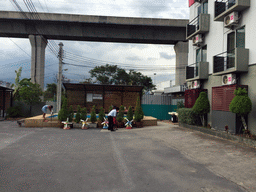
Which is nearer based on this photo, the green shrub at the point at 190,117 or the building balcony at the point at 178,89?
the green shrub at the point at 190,117

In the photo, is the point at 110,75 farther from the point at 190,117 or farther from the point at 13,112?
the point at 190,117

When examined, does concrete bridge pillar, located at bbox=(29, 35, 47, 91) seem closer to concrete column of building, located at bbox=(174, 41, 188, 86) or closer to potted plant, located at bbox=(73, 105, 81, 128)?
potted plant, located at bbox=(73, 105, 81, 128)

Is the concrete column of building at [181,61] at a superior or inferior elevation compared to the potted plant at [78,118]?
superior

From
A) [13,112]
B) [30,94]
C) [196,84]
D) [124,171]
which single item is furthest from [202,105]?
[13,112]

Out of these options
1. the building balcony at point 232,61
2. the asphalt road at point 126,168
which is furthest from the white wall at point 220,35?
the asphalt road at point 126,168

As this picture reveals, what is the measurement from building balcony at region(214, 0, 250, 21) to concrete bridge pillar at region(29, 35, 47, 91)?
26895 mm

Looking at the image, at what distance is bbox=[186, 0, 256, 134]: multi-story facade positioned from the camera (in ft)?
36.3

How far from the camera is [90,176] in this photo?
17.1 feet

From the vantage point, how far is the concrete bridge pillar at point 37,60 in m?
32.7

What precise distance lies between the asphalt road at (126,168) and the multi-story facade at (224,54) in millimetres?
3804

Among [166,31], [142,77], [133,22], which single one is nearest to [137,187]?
[133,22]

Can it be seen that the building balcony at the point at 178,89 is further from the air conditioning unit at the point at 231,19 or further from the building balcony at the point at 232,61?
the air conditioning unit at the point at 231,19

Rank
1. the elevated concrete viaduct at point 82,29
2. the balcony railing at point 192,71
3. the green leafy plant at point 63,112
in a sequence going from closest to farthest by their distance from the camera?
1. the green leafy plant at point 63,112
2. the balcony railing at point 192,71
3. the elevated concrete viaduct at point 82,29

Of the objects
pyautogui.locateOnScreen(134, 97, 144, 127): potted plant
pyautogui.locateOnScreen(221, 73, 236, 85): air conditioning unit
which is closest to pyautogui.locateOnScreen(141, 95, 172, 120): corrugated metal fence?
pyautogui.locateOnScreen(134, 97, 144, 127): potted plant
